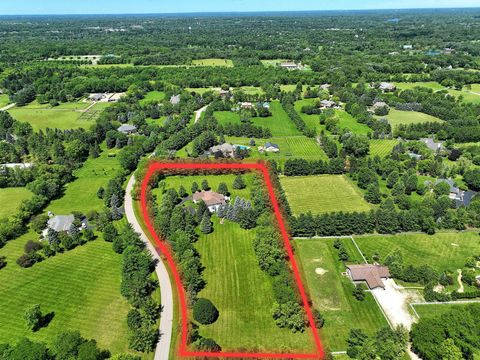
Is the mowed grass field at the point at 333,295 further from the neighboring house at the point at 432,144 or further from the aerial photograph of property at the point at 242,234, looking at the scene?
the neighboring house at the point at 432,144

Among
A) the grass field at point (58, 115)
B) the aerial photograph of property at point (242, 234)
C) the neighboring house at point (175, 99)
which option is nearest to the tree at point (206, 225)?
the aerial photograph of property at point (242, 234)

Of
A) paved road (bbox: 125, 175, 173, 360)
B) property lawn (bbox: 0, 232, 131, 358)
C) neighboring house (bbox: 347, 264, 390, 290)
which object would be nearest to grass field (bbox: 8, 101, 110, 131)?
paved road (bbox: 125, 175, 173, 360)

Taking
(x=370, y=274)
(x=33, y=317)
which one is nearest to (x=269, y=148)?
(x=370, y=274)

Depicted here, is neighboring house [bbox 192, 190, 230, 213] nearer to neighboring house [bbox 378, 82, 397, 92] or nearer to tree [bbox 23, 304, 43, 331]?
tree [bbox 23, 304, 43, 331]

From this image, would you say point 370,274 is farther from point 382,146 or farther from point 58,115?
point 58,115

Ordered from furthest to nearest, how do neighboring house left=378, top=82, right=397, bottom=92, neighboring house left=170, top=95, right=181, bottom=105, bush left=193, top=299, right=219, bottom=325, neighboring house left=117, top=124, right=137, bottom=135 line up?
neighboring house left=378, top=82, right=397, bottom=92, neighboring house left=170, top=95, right=181, bottom=105, neighboring house left=117, top=124, right=137, bottom=135, bush left=193, top=299, right=219, bottom=325

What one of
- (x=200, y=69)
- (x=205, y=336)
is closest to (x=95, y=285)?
(x=205, y=336)

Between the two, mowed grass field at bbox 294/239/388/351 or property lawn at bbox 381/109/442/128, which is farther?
property lawn at bbox 381/109/442/128
